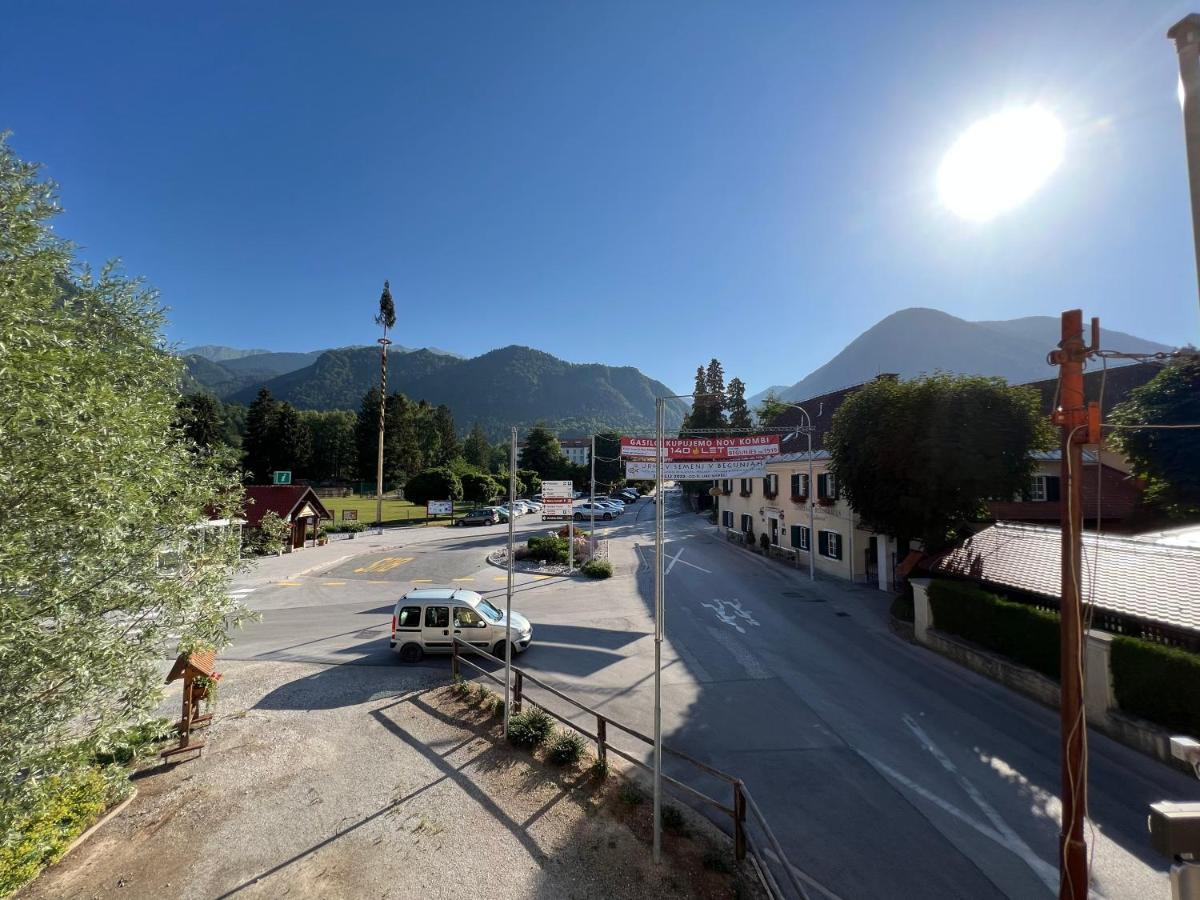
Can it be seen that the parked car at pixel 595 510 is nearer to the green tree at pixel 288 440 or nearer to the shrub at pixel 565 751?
the shrub at pixel 565 751

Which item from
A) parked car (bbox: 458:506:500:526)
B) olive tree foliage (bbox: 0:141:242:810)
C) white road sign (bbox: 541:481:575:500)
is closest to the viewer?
olive tree foliage (bbox: 0:141:242:810)

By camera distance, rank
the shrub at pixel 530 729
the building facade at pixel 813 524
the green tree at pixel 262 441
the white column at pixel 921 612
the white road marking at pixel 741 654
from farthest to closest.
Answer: the green tree at pixel 262 441
the building facade at pixel 813 524
the white column at pixel 921 612
the white road marking at pixel 741 654
the shrub at pixel 530 729

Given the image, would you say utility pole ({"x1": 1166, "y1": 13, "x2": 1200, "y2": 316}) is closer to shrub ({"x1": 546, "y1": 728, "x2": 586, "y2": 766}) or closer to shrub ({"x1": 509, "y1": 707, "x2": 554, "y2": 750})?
shrub ({"x1": 546, "y1": 728, "x2": 586, "y2": 766})

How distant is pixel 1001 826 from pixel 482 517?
45001 mm

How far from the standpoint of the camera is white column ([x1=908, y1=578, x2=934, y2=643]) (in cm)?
1474


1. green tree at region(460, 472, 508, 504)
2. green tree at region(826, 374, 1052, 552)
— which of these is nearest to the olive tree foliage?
green tree at region(826, 374, 1052, 552)


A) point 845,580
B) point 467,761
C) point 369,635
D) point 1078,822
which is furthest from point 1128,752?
point 369,635

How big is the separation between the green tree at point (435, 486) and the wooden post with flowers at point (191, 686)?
4499cm

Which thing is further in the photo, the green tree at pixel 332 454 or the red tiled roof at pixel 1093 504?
the green tree at pixel 332 454

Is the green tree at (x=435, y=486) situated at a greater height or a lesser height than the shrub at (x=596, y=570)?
greater

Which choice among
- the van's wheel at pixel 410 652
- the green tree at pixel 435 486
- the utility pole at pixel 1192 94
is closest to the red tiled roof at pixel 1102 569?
the utility pole at pixel 1192 94

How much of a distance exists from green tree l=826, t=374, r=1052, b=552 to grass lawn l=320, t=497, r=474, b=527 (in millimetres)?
41760

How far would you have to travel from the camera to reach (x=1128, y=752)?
29.7 ft

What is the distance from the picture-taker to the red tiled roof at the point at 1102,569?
31.9 ft
